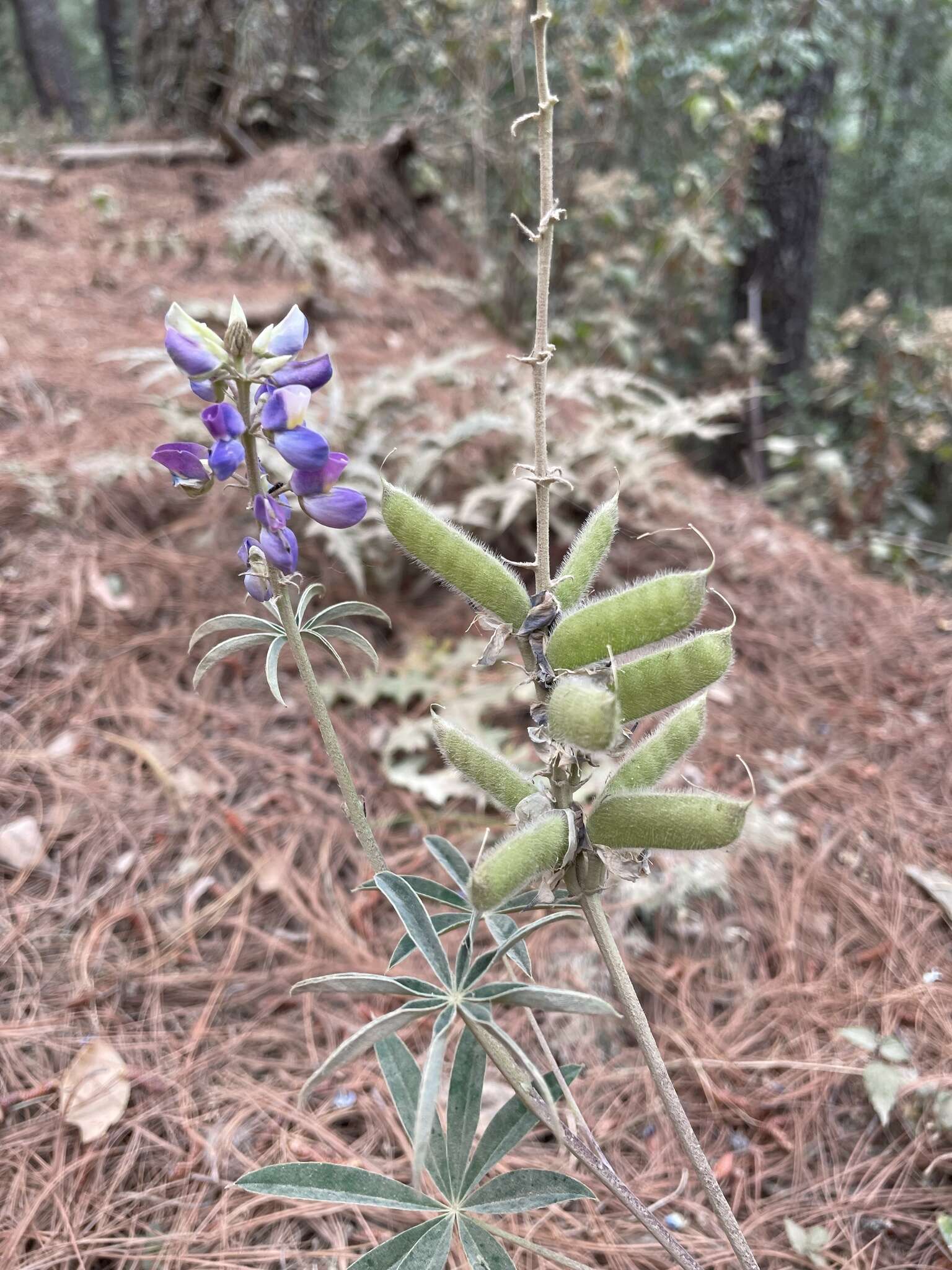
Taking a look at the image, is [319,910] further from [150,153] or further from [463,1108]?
[150,153]

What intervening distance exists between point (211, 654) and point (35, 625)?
1.78 meters

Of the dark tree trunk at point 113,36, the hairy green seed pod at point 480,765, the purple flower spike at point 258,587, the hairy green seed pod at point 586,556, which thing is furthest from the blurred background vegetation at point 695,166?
the dark tree trunk at point 113,36

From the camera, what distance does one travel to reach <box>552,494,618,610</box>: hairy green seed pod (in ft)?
3.08

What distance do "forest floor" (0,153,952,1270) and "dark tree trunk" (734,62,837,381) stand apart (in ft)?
8.33

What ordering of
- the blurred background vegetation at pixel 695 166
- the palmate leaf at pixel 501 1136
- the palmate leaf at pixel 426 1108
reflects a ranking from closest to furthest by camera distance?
the palmate leaf at pixel 426 1108
the palmate leaf at pixel 501 1136
the blurred background vegetation at pixel 695 166

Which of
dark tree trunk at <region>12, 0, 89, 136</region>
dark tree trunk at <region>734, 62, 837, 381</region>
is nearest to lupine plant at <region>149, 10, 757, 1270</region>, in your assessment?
dark tree trunk at <region>734, 62, 837, 381</region>

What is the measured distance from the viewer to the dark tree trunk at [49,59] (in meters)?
9.15

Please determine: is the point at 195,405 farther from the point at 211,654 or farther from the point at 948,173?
the point at 948,173

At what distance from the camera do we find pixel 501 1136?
107cm

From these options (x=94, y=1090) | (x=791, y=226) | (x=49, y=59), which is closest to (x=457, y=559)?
(x=94, y=1090)

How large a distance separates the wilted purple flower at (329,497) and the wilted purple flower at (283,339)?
0.12m

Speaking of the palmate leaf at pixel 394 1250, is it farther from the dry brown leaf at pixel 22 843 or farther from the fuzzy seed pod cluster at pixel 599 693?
the dry brown leaf at pixel 22 843

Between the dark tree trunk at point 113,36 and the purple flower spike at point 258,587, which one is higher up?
the dark tree trunk at point 113,36

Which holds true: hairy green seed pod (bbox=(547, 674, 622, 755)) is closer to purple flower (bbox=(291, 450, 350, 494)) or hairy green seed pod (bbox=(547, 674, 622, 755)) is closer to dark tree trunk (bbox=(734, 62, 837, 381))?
purple flower (bbox=(291, 450, 350, 494))
